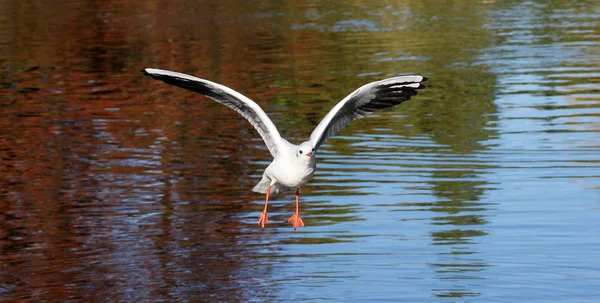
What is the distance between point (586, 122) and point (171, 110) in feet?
25.1

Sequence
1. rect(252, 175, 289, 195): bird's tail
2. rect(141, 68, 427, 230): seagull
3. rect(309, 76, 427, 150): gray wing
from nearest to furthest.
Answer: rect(141, 68, 427, 230): seagull, rect(309, 76, 427, 150): gray wing, rect(252, 175, 289, 195): bird's tail

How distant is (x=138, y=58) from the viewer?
1271 inches

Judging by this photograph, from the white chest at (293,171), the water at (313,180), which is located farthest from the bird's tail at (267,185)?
the water at (313,180)

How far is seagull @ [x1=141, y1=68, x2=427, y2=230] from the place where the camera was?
11.7 m

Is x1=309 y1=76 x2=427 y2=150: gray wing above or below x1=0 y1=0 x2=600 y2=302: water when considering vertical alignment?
above

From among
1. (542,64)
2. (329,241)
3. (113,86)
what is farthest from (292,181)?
(542,64)

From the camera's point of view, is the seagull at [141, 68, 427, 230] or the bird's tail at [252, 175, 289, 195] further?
the bird's tail at [252, 175, 289, 195]

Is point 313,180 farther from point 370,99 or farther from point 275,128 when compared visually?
point 275,128

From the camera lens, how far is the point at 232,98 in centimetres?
1229

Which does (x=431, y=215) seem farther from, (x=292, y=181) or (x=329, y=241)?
(x=292, y=181)

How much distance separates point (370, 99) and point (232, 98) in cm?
148

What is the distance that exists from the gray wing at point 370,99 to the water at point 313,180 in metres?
1.49

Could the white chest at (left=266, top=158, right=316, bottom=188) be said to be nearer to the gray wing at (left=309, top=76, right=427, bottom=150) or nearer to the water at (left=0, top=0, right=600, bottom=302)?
the gray wing at (left=309, top=76, right=427, bottom=150)

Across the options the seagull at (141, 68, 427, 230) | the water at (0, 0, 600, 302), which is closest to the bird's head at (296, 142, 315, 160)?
the seagull at (141, 68, 427, 230)
